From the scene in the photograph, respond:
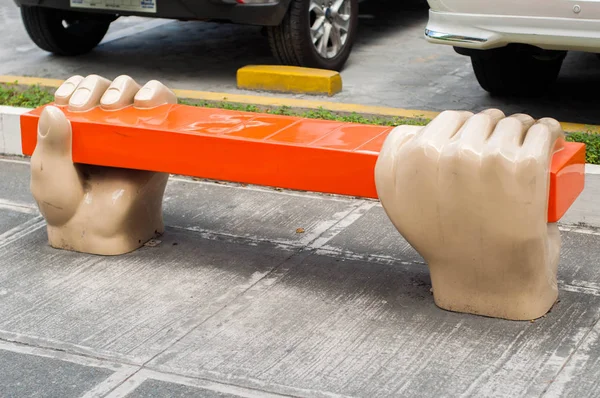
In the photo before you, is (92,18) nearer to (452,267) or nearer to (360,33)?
(360,33)

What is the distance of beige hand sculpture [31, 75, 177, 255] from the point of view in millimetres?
4703

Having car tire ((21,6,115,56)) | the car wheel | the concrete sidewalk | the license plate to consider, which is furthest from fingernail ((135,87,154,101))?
car tire ((21,6,115,56))

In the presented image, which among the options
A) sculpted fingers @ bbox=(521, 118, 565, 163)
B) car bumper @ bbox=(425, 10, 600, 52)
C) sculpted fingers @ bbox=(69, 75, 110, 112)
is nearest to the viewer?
sculpted fingers @ bbox=(521, 118, 565, 163)

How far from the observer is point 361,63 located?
7637 mm

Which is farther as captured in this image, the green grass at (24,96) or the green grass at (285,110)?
the green grass at (24,96)

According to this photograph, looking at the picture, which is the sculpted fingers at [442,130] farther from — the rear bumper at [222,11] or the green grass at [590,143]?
the rear bumper at [222,11]

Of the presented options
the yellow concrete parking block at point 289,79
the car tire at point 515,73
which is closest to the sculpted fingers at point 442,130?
the car tire at point 515,73

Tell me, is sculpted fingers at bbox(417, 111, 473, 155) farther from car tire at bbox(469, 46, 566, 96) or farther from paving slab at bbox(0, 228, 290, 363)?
car tire at bbox(469, 46, 566, 96)

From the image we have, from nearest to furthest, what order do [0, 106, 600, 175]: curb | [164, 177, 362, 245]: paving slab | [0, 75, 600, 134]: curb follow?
[164, 177, 362, 245]: paving slab < [0, 75, 600, 134]: curb < [0, 106, 600, 175]: curb

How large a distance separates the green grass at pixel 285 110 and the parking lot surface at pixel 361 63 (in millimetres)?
462

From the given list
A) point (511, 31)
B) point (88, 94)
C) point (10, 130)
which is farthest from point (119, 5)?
point (511, 31)

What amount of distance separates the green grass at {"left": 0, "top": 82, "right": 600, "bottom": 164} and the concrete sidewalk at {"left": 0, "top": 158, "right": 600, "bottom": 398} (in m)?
0.63

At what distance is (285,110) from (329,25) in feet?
3.66

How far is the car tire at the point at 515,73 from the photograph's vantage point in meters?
6.40
